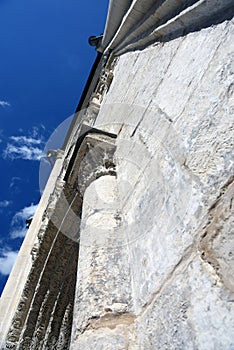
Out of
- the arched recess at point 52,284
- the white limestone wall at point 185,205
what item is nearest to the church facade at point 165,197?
the white limestone wall at point 185,205

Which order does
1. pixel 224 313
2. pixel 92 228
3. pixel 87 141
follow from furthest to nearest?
1. pixel 87 141
2. pixel 92 228
3. pixel 224 313

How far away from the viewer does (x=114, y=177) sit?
2059 millimetres

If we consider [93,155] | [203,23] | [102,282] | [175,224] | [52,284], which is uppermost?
[52,284]

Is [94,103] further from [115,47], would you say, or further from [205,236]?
→ [205,236]

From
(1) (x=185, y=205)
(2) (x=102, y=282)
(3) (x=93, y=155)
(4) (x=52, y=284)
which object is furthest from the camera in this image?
(4) (x=52, y=284)

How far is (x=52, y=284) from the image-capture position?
343 cm

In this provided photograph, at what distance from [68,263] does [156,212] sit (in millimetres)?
2475

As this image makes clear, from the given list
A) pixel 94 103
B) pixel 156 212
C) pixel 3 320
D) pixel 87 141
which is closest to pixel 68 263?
pixel 3 320

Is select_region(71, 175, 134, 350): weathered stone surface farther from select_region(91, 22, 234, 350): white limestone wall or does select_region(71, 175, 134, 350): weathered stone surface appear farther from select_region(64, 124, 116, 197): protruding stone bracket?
select_region(64, 124, 116, 197): protruding stone bracket

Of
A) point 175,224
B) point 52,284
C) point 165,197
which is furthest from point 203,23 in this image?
point 52,284

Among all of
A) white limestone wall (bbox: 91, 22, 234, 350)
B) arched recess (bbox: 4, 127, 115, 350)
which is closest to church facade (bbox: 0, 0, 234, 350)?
white limestone wall (bbox: 91, 22, 234, 350)

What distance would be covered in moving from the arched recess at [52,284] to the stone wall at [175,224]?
166 cm

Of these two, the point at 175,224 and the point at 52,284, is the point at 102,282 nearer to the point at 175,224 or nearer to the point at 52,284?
the point at 175,224

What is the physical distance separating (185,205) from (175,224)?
69mm
